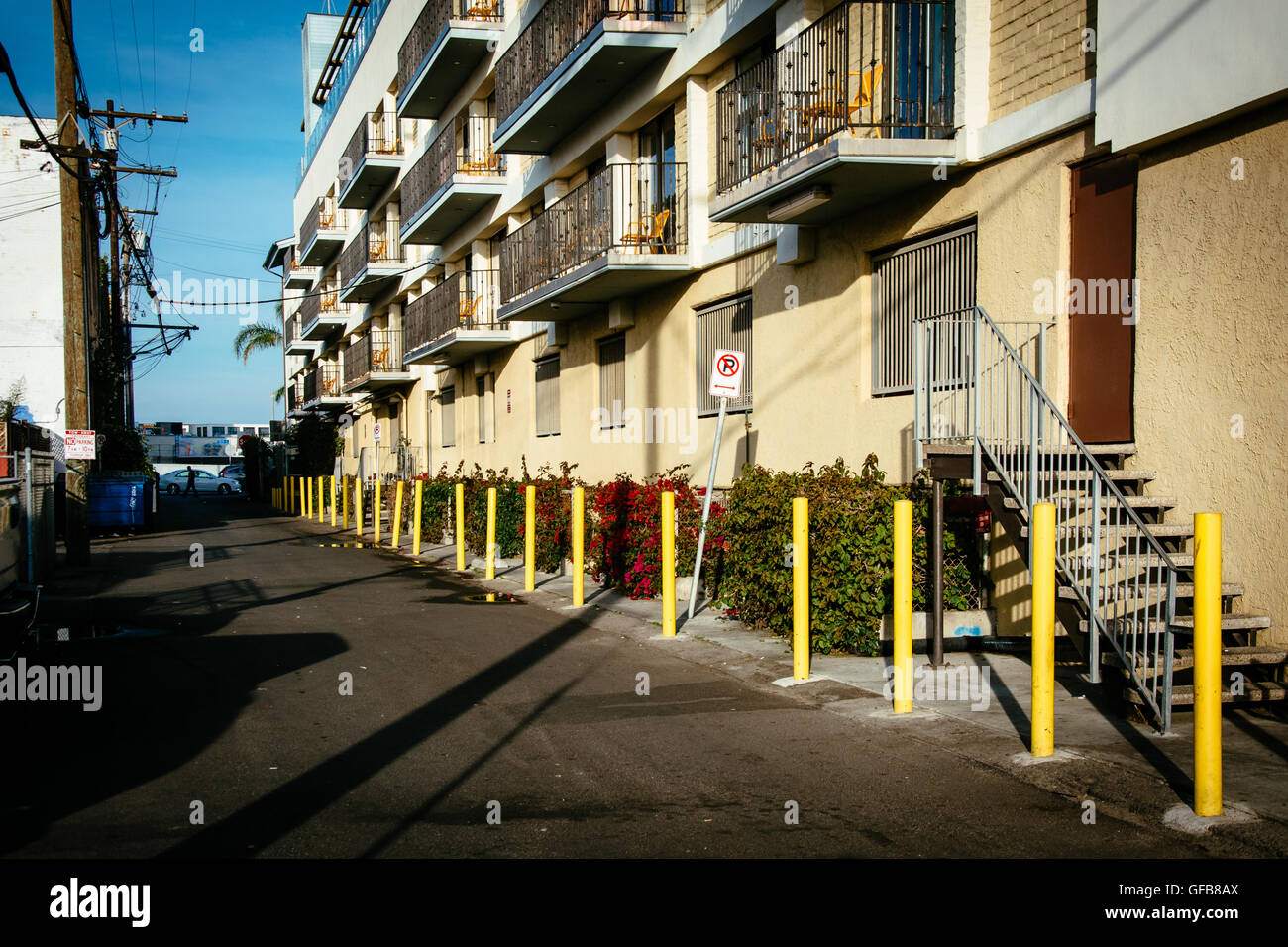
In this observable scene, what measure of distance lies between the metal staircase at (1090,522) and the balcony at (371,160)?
26.1 metres

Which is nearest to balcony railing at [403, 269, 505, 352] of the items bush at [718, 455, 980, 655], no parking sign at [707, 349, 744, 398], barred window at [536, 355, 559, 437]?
barred window at [536, 355, 559, 437]

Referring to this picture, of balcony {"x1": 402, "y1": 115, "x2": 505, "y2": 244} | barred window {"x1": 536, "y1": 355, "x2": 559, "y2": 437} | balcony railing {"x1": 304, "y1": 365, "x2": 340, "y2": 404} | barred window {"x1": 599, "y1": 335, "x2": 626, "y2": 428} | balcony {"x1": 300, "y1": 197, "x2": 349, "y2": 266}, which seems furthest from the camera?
balcony railing {"x1": 304, "y1": 365, "x2": 340, "y2": 404}

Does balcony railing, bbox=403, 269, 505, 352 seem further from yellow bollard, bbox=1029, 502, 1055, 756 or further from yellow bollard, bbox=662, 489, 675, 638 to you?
yellow bollard, bbox=1029, 502, 1055, 756

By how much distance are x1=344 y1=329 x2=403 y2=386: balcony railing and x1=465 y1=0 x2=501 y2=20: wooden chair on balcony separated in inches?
473

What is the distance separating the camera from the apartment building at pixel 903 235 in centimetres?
741

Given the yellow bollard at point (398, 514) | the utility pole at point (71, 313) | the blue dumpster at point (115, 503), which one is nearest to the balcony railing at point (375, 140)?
the blue dumpster at point (115, 503)

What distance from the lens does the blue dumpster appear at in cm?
2609

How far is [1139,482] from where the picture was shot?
26.1 feet

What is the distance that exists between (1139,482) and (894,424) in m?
3.05

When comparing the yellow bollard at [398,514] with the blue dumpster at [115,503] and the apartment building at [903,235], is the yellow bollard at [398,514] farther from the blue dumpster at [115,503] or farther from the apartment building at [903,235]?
the blue dumpster at [115,503]

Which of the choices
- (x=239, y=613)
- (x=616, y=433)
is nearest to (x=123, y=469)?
(x=616, y=433)

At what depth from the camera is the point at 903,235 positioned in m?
10.8

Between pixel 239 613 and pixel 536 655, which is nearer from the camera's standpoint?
pixel 536 655
